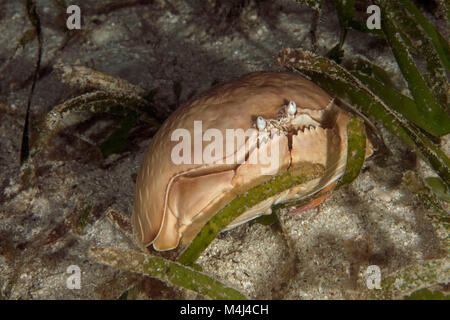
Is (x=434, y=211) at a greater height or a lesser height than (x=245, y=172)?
lesser

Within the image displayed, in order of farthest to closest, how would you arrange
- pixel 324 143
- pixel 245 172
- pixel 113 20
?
pixel 113 20, pixel 324 143, pixel 245 172

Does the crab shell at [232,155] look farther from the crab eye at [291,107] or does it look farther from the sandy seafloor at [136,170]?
the sandy seafloor at [136,170]

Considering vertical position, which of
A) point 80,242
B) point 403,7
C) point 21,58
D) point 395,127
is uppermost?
point 403,7

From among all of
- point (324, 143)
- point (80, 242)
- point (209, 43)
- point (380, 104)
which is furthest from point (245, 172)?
point (209, 43)

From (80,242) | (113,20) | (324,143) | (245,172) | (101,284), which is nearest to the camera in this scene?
(245,172)

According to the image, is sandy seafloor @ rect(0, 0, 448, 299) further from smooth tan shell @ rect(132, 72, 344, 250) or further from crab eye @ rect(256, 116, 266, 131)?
crab eye @ rect(256, 116, 266, 131)

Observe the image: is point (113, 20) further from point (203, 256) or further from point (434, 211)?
point (434, 211)

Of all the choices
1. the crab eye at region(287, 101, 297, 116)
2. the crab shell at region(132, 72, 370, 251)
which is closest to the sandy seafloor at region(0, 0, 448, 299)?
the crab shell at region(132, 72, 370, 251)
